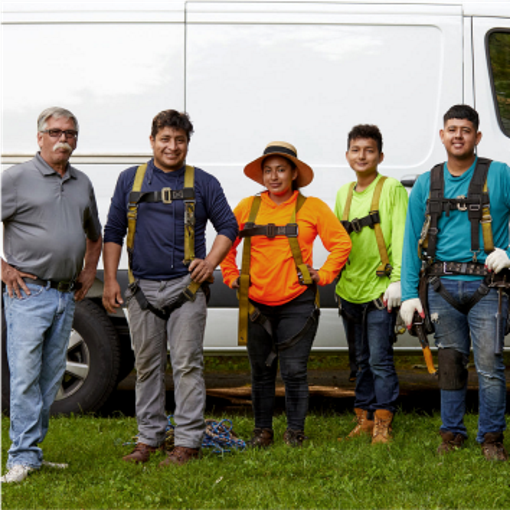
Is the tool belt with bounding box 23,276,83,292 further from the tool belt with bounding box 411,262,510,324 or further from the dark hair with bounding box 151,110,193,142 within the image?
the tool belt with bounding box 411,262,510,324

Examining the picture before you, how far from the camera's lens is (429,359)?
3.74 metres

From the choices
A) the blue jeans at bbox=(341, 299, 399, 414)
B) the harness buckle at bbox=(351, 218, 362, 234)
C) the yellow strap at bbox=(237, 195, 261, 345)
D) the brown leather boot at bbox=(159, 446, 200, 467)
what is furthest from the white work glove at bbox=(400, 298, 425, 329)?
the brown leather boot at bbox=(159, 446, 200, 467)

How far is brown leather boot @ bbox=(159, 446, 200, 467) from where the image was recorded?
11.6ft

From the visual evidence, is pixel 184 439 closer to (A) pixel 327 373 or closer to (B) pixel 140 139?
(B) pixel 140 139

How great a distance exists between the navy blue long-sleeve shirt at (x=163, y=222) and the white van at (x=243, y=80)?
771 millimetres

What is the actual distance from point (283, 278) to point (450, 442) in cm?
119

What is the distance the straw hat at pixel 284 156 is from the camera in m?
3.86

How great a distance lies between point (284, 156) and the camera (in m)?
3.88

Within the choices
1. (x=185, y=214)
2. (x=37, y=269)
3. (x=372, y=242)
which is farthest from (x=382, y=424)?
(x=37, y=269)

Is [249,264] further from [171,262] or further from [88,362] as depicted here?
[88,362]

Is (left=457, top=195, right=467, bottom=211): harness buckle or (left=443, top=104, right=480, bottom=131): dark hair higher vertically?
(left=443, top=104, right=480, bottom=131): dark hair

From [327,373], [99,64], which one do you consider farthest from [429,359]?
[327,373]

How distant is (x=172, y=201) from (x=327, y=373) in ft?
13.6

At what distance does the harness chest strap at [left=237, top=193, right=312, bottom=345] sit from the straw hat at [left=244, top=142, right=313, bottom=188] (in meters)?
0.12
